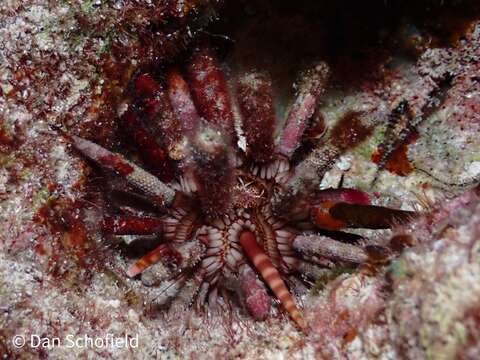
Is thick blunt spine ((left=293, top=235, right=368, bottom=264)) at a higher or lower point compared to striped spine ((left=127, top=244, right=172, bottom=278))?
higher

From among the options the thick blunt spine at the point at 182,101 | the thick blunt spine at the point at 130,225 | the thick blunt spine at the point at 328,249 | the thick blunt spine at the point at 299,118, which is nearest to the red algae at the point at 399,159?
the thick blunt spine at the point at 299,118

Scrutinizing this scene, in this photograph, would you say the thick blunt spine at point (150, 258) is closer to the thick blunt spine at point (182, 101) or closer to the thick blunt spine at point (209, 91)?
the thick blunt spine at point (182, 101)

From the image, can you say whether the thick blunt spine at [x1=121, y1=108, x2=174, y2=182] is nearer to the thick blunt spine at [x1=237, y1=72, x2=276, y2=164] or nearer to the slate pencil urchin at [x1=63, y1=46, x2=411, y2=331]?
the slate pencil urchin at [x1=63, y1=46, x2=411, y2=331]

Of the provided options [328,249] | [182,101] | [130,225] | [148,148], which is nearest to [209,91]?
[182,101]

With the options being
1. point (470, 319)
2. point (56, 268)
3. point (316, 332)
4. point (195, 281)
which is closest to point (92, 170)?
point (56, 268)

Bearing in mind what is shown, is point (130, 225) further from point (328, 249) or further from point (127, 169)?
point (328, 249)

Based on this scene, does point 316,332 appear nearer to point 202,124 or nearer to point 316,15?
point 202,124

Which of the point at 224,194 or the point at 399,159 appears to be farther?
the point at 399,159

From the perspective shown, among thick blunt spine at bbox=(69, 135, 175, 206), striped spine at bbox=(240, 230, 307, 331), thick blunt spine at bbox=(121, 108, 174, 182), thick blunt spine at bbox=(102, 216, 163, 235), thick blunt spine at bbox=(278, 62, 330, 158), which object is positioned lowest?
striped spine at bbox=(240, 230, 307, 331)

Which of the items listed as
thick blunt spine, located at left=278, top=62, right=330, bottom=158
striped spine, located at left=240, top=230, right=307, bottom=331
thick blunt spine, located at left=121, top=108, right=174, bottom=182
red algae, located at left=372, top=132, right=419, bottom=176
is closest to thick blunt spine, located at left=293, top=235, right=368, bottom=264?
striped spine, located at left=240, top=230, right=307, bottom=331

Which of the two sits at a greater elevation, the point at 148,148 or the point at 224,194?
the point at 148,148
